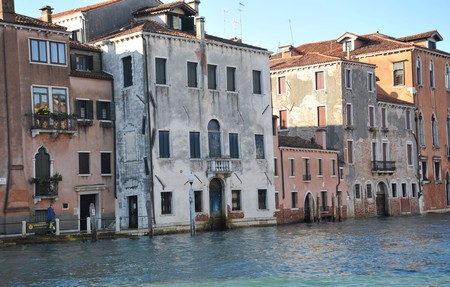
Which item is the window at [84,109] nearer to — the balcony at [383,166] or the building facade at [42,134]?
the building facade at [42,134]

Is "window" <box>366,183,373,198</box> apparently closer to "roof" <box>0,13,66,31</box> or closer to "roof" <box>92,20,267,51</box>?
"roof" <box>92,20,267,51</box>

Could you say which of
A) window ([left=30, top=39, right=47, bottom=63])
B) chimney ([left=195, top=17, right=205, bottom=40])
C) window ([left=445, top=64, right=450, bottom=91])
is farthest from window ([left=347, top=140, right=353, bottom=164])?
window ([left=30, top=39, right=47, bottom=63])

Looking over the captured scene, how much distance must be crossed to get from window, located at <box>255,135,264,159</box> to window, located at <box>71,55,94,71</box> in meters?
8.27

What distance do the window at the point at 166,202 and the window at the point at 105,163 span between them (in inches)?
92.6

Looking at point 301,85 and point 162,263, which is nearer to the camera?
point 162,263

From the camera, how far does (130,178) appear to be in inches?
1377

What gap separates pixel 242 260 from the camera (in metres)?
23.7

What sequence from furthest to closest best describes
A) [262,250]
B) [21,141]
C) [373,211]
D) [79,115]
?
[373,211] → [79,115] → [21,141] → [262,250]

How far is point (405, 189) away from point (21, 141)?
27.5 m

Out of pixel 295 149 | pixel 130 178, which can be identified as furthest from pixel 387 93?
pixel 130 178

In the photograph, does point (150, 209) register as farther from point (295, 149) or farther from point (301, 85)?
point (301, 85)

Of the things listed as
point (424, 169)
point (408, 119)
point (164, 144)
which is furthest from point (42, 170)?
point (424, 169)

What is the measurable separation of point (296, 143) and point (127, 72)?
1140cm

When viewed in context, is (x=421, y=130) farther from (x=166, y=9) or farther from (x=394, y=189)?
(x=166, y=9)
